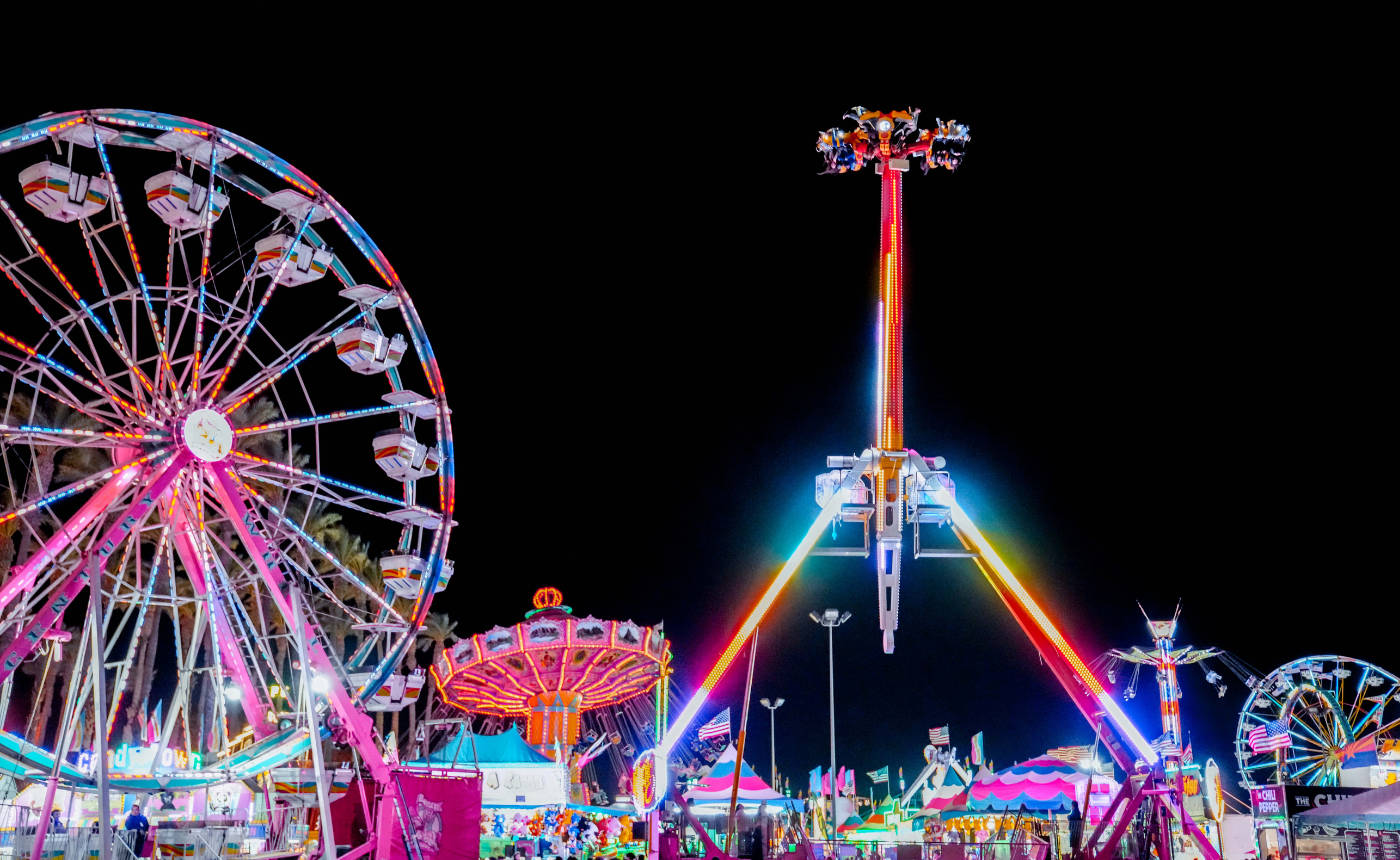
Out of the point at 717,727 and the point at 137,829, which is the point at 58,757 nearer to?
the point at 137,829

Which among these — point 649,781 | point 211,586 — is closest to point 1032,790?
point 649,781

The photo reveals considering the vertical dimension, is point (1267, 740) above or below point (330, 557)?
below

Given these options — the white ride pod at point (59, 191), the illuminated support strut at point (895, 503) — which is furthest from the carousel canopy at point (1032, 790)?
the white ride pod at point (59, 191)

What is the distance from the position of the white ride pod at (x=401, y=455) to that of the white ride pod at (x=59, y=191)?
507 cm

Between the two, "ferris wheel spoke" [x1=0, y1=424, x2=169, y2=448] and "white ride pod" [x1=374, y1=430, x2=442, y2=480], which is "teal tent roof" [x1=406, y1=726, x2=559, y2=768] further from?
"ferris wheel spoke" [x1=0, y1=424, x2=169, y2=448]

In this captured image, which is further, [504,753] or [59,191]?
[504,753]

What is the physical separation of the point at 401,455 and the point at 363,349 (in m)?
1.72

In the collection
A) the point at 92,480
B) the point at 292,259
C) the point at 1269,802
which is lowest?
the point at 1269,802

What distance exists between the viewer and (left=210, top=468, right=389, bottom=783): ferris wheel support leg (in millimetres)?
14117

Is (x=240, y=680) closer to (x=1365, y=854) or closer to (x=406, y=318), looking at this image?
(x=406, y=318)

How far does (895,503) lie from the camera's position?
18.9 m

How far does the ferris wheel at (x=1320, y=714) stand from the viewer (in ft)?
127

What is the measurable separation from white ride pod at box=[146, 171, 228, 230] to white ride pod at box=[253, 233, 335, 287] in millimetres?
1113

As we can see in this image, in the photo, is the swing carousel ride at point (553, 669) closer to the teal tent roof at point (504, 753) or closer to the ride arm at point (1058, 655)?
the teal tent roof at point (504, 753)
